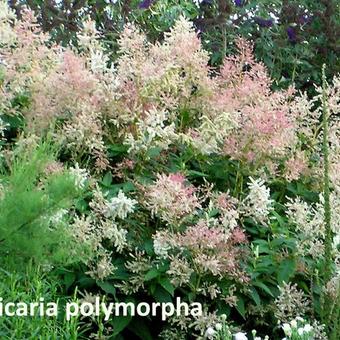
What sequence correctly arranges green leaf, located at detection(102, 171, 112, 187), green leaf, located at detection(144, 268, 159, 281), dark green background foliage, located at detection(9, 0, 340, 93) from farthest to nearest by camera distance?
dark green background foliage, located at detection(9, 0, 340, 93)
green leaf, located at detection(102, 171, 112, 187)
green leaf, located at detection(144, 268, 159, 281)

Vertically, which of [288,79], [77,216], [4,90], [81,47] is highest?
[288,79]

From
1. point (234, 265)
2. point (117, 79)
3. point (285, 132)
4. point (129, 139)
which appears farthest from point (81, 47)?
point (234, 265)

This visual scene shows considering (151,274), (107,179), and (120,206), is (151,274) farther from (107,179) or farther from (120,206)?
(107,179)

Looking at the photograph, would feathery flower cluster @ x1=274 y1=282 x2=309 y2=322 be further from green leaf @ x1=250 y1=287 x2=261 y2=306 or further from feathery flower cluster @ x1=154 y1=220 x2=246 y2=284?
feathery flower cluster @ x1=154 y1=220 x2=246 y2=284

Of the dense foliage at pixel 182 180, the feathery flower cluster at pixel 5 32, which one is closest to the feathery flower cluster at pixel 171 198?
the dense foliage at pixel 182 180

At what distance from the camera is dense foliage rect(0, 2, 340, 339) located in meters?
3.67

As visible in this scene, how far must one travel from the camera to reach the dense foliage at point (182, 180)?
12.0 feet

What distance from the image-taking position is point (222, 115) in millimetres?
3998

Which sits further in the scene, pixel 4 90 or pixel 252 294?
pixel 4 90

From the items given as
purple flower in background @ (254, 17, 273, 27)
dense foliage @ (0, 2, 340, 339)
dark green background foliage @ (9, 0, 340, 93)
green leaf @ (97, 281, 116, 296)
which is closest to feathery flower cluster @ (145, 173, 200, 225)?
dense foliage @ (0, 2, 340, 339)

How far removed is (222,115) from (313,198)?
0.75 metres

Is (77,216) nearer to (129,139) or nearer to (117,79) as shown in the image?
(129,139)

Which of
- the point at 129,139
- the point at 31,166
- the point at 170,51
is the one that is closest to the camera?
the point at 31,166

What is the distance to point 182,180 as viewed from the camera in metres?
3.68
